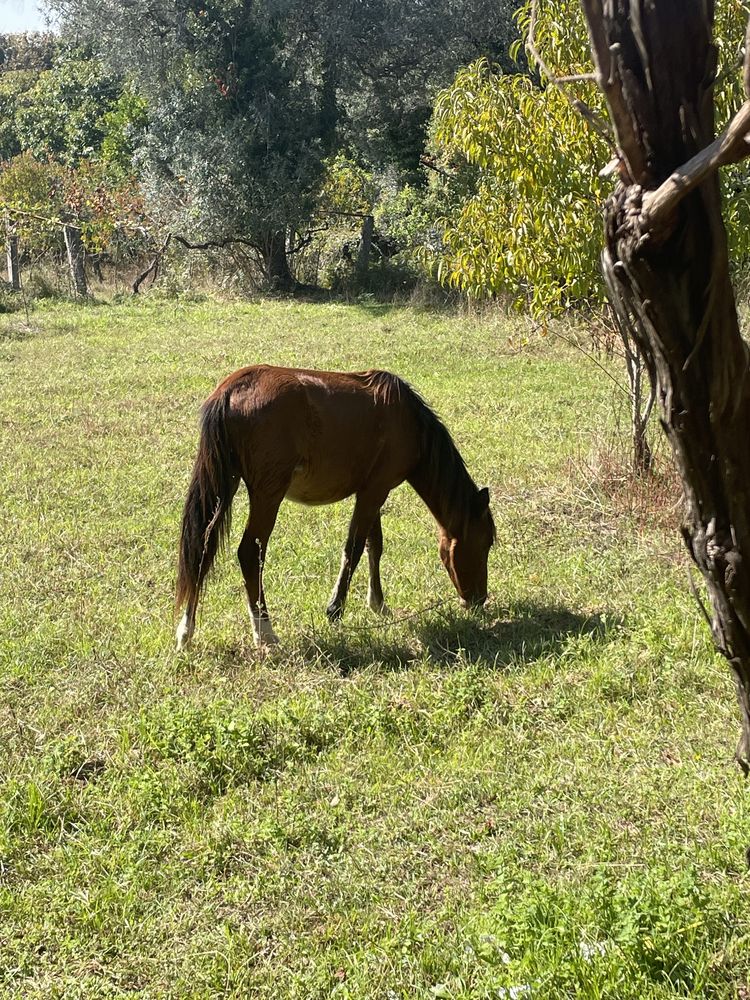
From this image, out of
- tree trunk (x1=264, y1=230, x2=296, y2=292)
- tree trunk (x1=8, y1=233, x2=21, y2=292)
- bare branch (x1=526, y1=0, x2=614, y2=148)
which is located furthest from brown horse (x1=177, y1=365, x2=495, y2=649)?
tree trunk (x1=8, y1=233, x2=21, y2=292)

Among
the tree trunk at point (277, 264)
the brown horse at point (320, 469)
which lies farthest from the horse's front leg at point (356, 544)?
the tree trunk at point (277, 264)

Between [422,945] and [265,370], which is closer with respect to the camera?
[422,945]

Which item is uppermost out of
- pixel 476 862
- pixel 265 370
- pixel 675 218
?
pixel 675 218

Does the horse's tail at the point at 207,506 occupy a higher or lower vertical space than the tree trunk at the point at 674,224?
lower

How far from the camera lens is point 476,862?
3402 millimetres

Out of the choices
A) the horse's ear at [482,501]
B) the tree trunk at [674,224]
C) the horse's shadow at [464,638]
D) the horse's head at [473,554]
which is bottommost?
the horse's shadow at [464,638]

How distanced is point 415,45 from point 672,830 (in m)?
22.4

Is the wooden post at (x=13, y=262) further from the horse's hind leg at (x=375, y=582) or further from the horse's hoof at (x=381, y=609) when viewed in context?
the horse's hoof at (x=381, y=609)

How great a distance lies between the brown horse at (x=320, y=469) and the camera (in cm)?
507

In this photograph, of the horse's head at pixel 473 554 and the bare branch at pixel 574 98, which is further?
the horse's head at pixel 473 554

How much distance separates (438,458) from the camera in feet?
18.7

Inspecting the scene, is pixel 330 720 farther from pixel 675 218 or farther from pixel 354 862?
pixel 675 218

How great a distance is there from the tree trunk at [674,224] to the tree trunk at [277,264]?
23319 mm

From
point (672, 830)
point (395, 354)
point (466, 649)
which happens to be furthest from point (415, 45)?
point (672, 830)
